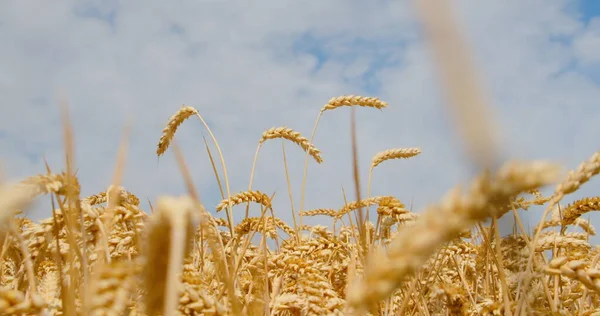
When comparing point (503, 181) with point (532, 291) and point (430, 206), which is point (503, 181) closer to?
point (430, 206)

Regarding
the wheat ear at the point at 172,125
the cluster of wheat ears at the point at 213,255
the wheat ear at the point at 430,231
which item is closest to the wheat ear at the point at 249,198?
the cluster of wheat ears at the point at 213,255

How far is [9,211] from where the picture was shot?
2.56 ft

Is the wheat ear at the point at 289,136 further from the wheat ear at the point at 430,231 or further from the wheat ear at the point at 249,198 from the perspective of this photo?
the wheat ear at the point at 430,231

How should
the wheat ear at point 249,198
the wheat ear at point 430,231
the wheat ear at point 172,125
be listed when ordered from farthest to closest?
the wheat ear at point 172,125 → the wheat ear at point 249,198 → the wheat ear at point 430,231

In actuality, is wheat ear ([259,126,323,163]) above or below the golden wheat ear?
above

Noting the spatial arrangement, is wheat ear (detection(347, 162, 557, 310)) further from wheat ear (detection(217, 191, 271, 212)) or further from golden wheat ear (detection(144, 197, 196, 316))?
wheat ear (detection(217, 191, 271, 212))

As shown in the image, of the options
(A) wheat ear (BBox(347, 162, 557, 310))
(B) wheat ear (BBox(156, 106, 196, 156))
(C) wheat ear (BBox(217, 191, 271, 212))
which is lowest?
(A) wheat ear (BBox(347, 162, 557, 310))

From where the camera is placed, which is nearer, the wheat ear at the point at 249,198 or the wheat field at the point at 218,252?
the wheat field at the point at 218,252

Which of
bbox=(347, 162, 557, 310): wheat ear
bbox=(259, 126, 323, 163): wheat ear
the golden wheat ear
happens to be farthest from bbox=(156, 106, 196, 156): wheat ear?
bbox=(347, 162, 557, 310): wheat ear

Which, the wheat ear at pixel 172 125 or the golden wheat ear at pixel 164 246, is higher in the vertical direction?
the wheat ear at pixel 172 125

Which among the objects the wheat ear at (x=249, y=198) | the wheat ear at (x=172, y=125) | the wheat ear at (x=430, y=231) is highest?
the wheat ear at (x=172, y=125)

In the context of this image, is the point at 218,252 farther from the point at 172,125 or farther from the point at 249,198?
the point at 172,125

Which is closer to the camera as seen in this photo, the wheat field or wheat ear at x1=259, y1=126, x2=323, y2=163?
the wheat field

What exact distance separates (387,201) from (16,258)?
4.59 ft
